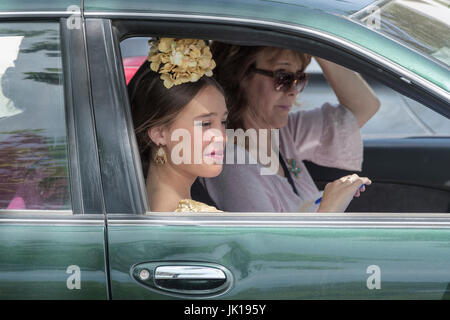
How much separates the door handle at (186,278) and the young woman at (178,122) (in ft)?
1.52

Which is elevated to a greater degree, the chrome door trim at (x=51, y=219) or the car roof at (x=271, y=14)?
the car roof at (x=271, y=14)

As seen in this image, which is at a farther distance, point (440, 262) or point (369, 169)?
point (369, 169)

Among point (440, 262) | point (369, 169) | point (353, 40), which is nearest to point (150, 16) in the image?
point (353, 40)

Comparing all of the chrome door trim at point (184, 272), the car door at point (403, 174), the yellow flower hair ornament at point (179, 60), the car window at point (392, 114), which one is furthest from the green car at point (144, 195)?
the car window at point (392, 114)

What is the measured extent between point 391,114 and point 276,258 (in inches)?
226

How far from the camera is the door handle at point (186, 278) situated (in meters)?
1.87

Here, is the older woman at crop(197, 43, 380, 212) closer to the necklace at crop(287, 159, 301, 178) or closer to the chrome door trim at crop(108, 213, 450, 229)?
the necklace at crop(287, 159, 301, 178)

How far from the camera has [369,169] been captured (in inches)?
145

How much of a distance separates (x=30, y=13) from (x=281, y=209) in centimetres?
121

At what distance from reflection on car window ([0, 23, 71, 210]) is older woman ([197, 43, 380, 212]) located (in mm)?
756

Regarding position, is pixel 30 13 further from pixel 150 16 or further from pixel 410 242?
pixel 410 242

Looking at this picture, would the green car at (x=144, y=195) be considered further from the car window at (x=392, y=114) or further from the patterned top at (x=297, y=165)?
the car window at (x=392, y=114)

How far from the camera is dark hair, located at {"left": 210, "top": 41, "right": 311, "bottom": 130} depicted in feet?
9.45

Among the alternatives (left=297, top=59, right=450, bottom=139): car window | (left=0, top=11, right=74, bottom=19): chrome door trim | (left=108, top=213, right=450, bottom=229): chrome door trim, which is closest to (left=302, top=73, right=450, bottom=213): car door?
(left=108, top=213, right=450, bottom=229): chrome door trim
